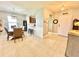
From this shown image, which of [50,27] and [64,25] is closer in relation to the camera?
[64,25]

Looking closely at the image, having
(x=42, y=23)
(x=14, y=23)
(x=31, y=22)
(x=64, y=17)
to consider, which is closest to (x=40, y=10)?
(x=42, y=23)

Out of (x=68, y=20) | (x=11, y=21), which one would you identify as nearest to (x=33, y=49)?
(x=68, y=20)

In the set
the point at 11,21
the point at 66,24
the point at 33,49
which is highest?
the point at 11,21

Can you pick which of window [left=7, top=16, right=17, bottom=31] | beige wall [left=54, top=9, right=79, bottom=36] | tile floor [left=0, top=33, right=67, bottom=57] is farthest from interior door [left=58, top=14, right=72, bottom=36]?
window [left=7, top=16, right=17, bottom=31]

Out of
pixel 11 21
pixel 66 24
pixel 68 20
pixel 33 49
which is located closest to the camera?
pixel 33 49

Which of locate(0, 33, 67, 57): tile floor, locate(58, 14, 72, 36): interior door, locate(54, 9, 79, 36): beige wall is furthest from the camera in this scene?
locate(58, 14, 72, 36): interior door

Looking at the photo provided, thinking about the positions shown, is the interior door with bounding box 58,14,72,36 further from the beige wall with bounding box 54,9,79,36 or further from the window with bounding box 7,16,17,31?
the window with bounding box 7,16,17,31

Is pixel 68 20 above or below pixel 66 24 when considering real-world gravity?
above

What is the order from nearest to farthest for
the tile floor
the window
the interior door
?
the tile floor, the interior door, the window

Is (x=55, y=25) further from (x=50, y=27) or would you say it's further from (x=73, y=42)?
(x=73, y=42)

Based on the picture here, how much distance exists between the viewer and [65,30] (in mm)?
9102

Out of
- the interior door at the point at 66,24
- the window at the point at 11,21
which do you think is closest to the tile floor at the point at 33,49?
the interior door at the point at 66,24

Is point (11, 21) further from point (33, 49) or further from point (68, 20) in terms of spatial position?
point (33, 49)

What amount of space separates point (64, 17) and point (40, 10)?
244 cm
